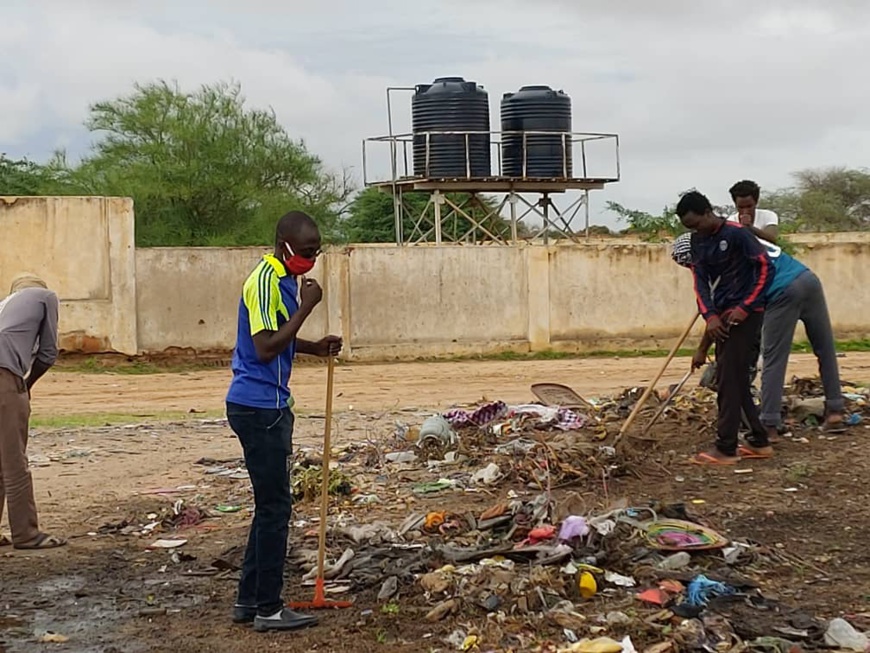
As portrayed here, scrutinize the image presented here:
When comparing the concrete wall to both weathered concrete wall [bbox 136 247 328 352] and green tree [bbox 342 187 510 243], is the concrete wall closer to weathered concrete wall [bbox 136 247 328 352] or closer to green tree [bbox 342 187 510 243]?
weathered concrete wall [bbox 136 247 328 352]

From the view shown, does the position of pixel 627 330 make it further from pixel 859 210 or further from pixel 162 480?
pixel 859 210

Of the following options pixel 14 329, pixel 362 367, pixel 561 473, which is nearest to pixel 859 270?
pixel 362 367

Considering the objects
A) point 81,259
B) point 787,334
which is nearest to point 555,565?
point 787,334

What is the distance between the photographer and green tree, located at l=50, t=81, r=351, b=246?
2722cm

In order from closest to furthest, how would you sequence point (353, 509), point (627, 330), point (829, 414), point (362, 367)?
point (353, 509) < point (829, 414) < point (362, 367) < point (627, 330)

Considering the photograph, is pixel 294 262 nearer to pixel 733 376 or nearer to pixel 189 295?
pixel 733 376

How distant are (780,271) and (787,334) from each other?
48 cm

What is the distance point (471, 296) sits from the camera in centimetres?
2088

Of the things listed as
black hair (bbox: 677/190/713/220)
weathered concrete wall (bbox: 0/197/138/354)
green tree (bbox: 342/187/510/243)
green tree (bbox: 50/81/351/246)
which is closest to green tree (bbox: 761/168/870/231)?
green tree (bbox: 342/187/510/243)

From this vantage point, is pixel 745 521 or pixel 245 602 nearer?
pixel 245 602

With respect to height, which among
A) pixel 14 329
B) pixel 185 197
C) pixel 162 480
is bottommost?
pixel 162 480

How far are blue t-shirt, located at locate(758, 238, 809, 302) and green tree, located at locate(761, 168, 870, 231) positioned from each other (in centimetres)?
3737

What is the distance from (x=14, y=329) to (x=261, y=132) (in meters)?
21.6

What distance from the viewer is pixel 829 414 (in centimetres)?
956
